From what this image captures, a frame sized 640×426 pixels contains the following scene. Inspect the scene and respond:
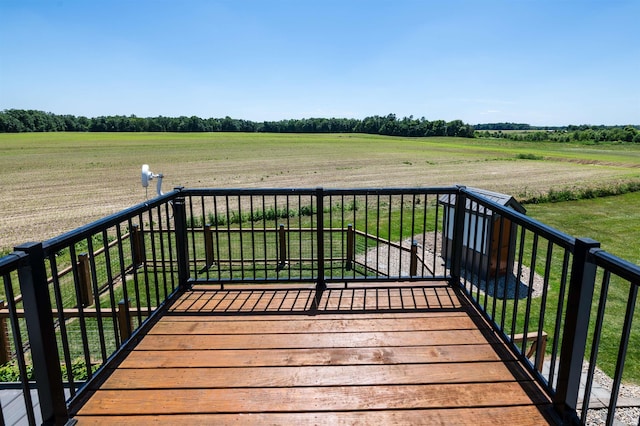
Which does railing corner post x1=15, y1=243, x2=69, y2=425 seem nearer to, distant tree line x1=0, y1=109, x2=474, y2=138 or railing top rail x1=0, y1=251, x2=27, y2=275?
railing top rail x1=0, y1=251, x2=27, y2=275

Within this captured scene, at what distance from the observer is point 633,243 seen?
1102cm

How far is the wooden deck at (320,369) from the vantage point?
7.35 feet

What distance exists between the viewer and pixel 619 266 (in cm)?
172

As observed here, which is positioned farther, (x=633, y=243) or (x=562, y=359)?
(x=633, y=243)

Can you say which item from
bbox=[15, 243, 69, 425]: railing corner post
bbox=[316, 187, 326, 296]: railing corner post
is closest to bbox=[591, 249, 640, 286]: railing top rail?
bbox=[316, 187, 326, 296]: railing corner post

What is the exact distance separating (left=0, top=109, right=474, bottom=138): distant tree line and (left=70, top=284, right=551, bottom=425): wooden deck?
99.2 metres

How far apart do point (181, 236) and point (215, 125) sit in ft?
352

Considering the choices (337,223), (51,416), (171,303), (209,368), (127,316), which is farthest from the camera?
(337,223)

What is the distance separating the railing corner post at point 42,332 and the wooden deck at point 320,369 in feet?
0.62

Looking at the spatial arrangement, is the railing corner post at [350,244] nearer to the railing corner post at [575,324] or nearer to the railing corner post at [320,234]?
the railing corner post at [320,234]

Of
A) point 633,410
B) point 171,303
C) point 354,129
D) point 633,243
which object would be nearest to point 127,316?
point 171,303

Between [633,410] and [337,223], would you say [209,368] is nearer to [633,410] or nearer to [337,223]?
[633,410]

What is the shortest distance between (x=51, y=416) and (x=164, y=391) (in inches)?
23.1

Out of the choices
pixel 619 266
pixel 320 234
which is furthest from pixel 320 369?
pixel 619 266
